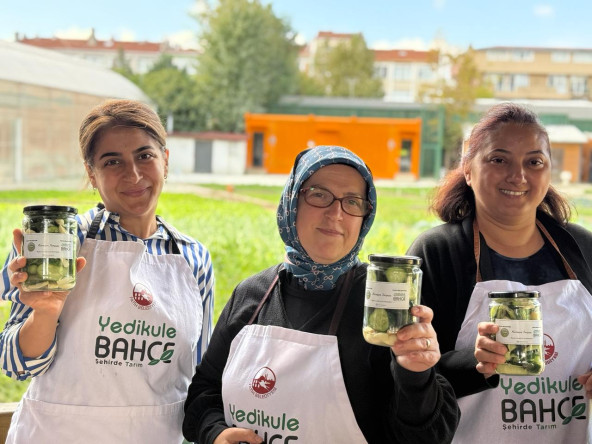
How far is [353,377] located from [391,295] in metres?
0.23

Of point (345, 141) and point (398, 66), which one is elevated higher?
point (398, 66)

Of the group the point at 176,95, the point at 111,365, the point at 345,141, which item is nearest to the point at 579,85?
the point at 345,141

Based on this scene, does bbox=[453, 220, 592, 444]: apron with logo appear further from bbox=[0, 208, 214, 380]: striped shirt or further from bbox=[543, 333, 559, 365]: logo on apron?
bbox=[0, 208, 214, 380]: striped shirt

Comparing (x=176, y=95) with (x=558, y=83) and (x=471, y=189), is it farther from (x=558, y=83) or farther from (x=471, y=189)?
(x=471, y=189)

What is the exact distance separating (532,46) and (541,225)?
10.3ft

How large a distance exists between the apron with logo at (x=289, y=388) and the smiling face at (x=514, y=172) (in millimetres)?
419

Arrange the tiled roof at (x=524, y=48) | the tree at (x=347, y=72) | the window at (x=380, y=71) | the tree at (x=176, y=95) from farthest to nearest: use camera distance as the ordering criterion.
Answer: the window at (x=380, y=71) < the tree at (x=347, y=72) < the tree at (x=176, y=95) < the tiled roof at (x=524, y=48)

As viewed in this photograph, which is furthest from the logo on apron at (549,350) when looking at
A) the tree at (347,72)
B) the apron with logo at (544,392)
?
the tree at (347,72)

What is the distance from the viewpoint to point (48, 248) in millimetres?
1224

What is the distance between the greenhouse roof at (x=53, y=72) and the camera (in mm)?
3197

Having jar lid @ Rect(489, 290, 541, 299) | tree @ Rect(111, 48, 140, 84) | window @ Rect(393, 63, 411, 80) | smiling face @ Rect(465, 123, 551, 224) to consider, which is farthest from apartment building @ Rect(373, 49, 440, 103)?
jar lid @ Rect(489, 290, 541, 299)

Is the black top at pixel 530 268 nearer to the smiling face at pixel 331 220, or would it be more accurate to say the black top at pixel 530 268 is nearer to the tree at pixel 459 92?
the smiling face at pixel 331 220

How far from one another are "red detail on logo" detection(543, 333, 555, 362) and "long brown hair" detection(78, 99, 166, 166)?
945mm

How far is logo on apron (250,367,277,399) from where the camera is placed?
1.28 meters
